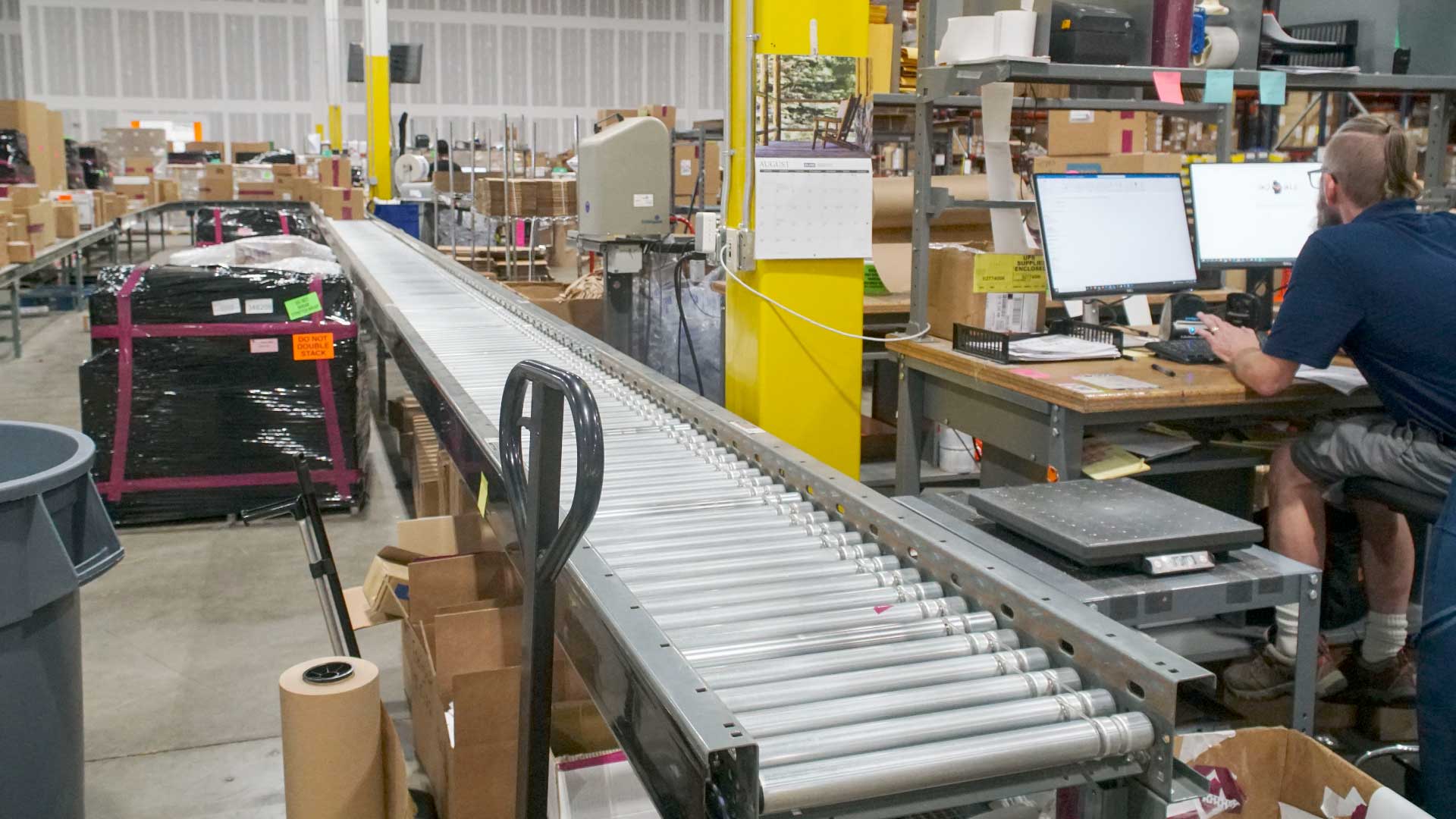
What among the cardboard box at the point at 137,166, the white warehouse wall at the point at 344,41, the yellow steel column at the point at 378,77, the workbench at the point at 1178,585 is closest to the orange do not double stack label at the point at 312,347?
the workbench at the point at 1178,585

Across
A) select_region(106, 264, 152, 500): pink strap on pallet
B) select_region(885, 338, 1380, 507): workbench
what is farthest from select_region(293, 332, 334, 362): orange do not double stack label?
select_region(885, 338, 1380, 507): workbench

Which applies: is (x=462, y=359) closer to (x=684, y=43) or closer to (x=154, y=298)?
(x=154, y=298)

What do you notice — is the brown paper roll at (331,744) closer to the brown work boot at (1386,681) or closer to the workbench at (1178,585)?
the workbench at (1178,585)

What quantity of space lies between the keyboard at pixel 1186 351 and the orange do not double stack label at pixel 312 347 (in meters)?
2.89

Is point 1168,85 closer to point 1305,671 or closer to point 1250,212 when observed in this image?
point 1250,212

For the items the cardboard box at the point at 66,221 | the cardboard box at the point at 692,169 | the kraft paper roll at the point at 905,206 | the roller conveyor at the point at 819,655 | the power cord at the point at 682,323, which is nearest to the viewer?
the roller conveyor at the point at 819,655

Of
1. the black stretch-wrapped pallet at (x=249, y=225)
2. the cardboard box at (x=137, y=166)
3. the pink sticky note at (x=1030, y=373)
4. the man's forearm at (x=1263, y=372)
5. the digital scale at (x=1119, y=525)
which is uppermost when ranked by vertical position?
the cardboard box at (x=137, y=166)

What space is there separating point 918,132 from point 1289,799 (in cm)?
208

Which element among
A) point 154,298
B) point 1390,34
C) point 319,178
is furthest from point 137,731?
point 319,178

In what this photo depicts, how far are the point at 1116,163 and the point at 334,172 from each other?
959 centimetres

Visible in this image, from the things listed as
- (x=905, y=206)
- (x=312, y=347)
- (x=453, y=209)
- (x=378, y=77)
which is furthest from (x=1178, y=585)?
(x=378, y=77)

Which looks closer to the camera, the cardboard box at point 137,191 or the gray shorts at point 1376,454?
the gray shorts at point 1376,454

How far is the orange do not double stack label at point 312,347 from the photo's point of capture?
4305mm

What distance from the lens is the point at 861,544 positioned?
1.73 m
